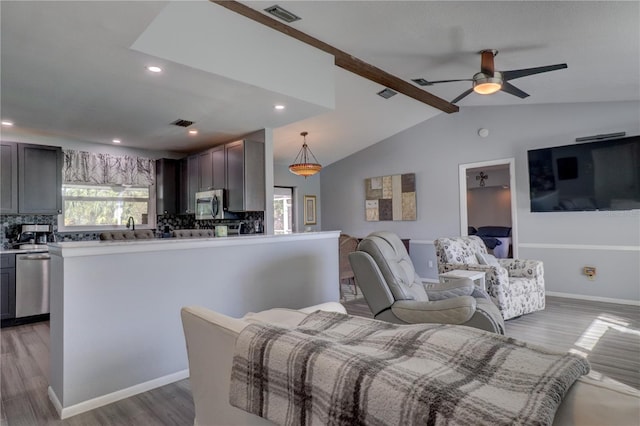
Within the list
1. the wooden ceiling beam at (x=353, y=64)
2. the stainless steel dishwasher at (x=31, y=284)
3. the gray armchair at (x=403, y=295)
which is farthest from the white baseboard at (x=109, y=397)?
the wooden ceiling beam at (x=353, y=64)

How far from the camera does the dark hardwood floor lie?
7.31 feet

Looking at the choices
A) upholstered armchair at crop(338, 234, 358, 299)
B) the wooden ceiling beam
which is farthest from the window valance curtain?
the wooden ceiling beam

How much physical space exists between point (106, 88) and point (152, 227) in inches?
131

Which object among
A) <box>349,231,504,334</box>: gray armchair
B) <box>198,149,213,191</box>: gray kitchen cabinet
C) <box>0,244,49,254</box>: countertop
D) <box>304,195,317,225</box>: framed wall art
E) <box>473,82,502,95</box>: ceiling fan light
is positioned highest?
<box>473,82,502,95</box>: ceiling fan light

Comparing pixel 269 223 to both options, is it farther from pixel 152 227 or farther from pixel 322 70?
pixel 152 227

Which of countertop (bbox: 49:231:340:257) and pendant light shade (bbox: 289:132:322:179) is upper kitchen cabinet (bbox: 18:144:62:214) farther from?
pendant light shade (bbox: 289:132:322:179)

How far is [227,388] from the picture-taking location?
4.11 ft

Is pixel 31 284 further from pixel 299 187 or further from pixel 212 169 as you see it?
pixel 299 187

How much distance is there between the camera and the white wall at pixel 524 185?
4824 millimetres

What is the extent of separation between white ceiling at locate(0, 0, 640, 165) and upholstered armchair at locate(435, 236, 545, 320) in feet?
7.19

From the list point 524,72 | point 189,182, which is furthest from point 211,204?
point 524,72

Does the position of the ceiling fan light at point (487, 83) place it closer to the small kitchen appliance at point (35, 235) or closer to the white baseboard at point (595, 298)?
the white baseboard at point (595, 298)

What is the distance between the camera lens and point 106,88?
3.24 m

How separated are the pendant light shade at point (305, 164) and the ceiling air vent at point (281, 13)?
3.03m
